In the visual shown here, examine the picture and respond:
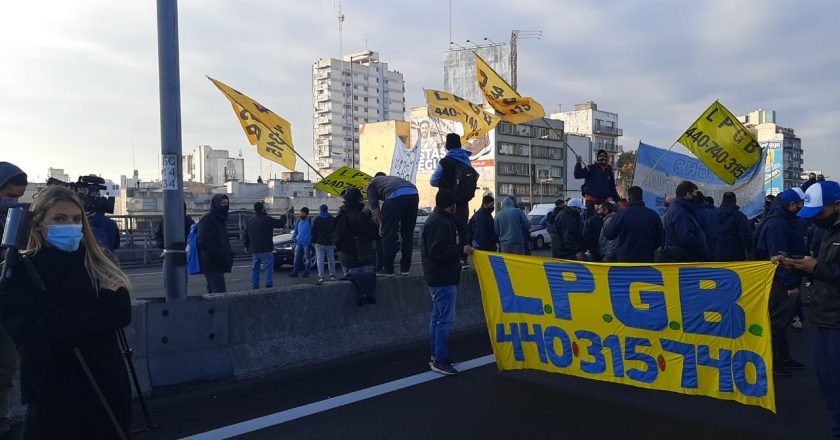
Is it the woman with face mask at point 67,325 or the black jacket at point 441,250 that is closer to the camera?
the woman with face mask at point 67,325

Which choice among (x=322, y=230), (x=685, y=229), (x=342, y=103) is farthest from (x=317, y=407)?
(x=342, y=103)

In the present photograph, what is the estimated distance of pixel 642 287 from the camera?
19.8 ft

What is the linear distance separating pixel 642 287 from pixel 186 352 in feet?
13.7

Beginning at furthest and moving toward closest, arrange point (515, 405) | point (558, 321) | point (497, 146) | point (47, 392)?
1. point (497, 146)
2. point (558, 321)
3. point (515, 405)
4. point (47, 392)

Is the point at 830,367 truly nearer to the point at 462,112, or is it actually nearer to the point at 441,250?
the point at 441,250

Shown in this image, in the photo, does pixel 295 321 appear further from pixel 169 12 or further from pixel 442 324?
pixel 169 12

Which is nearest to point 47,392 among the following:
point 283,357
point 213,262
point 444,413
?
point 444,413

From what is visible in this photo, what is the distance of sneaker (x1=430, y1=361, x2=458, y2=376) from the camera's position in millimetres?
6988

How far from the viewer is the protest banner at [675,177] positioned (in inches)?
632

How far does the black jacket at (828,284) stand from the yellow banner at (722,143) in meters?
9.31

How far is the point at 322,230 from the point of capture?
15.2 meters

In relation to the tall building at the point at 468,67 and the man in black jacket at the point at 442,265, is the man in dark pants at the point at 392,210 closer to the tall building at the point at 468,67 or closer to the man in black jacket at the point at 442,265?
the man in black jacket at the point at 442,265

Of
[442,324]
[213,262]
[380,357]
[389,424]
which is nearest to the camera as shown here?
[389,424]

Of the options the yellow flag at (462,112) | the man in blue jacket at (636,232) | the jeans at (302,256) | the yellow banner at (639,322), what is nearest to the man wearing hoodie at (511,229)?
the man in blue jacket at (636,232)
